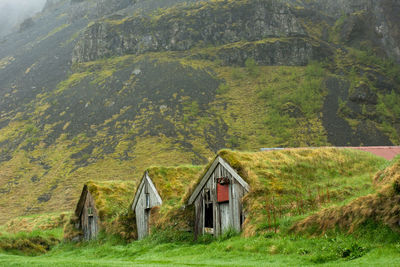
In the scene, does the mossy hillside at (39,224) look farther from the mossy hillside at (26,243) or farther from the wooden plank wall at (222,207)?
the wooden plank wall at (222,207)

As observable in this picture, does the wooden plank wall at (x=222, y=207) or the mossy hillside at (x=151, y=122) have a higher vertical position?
the mossy hillside at (x=151, y=122)

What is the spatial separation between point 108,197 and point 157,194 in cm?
558

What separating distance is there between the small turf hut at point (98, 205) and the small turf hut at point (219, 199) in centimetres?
765

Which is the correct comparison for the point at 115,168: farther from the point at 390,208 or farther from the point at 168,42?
the point at 168,42

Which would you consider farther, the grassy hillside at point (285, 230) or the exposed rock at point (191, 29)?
the exposed rock at point (191, 29)

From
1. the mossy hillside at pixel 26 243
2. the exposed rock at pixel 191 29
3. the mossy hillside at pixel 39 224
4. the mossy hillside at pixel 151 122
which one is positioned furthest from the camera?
the exposed rock at pixel 191 29

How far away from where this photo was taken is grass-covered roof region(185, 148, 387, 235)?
14.0m

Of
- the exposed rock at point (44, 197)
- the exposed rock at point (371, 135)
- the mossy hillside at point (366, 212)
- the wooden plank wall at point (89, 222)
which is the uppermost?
the exposed rock at point (371, 135)

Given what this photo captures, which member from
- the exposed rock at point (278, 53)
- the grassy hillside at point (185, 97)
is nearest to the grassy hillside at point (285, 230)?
the grassy hillside at point (185, 97)

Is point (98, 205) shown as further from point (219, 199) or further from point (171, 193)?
point (219, 199)

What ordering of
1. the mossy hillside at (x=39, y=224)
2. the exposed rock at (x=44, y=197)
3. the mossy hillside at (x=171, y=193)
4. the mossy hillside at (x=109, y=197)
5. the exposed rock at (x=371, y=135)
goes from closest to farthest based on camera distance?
the mossy hillside at (x=171, y=193) → the mossy hillside at (x=109, y=197) → the mossy hillside at (x=39, y=224) → the exposed rock at (x=44, y=197) → the exposed rock at (x=371, y=135)

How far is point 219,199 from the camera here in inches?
646

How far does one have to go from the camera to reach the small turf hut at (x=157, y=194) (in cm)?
1967

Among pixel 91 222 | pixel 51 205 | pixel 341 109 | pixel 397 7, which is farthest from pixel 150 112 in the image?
pixel 397 7
